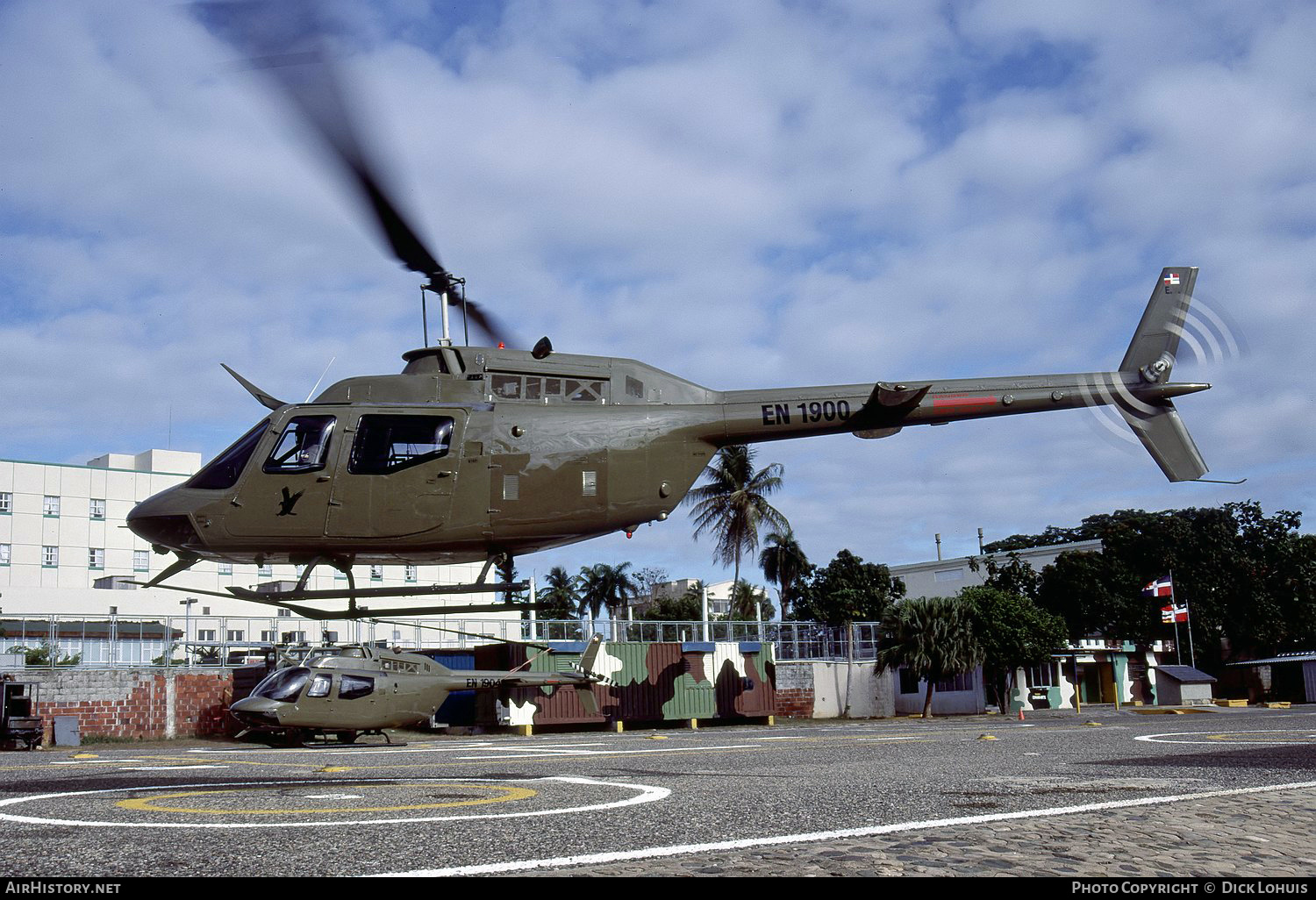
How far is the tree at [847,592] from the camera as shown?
205ft

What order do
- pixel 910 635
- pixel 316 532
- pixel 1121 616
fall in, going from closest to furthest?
pixel 316 532 → pixel 910 635 → pixel 1121 616

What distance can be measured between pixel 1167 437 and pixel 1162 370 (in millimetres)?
967

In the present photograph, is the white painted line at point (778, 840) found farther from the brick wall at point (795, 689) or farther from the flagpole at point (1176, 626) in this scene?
the flagpole at point (1176, 626)

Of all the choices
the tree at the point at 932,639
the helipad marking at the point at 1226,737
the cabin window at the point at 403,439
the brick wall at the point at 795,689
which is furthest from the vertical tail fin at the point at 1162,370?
the brick wall at the point at 795,689

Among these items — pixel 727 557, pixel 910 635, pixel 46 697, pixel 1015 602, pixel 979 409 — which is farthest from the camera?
pixel 727 557

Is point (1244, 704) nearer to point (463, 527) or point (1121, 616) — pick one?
point (1121, 616)

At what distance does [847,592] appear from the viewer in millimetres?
62562

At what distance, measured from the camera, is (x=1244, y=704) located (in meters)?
54.5

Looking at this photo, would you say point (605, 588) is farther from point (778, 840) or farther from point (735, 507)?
point (778, 840)

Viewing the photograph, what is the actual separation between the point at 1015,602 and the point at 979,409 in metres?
44.1

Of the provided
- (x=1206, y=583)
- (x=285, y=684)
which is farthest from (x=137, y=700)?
(x=1206, y=583)

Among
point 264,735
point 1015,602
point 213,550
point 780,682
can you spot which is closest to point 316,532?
point 213,550

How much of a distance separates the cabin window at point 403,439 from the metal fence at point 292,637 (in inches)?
1064

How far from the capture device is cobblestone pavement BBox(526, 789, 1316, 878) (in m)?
6.37
